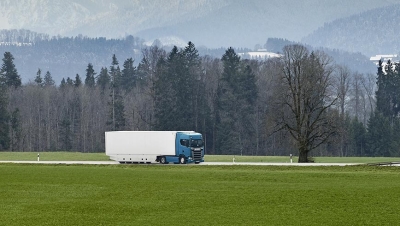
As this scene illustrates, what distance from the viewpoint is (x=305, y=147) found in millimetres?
86750

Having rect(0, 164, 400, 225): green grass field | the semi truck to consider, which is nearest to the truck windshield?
the semi truck

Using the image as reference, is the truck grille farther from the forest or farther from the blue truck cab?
the forest

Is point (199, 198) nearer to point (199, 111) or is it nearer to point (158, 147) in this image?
point (158, 147)

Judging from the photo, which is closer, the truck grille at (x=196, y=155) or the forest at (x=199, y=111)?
the truck grille at (x=196, y=155)

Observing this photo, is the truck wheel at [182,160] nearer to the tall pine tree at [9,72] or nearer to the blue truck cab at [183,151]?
the blue truck cab at [183,151]

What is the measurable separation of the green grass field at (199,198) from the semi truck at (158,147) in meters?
19.2

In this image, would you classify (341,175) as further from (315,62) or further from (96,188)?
(315,62)

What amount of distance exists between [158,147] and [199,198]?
40.6 metres

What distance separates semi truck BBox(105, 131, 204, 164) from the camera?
8062 cm

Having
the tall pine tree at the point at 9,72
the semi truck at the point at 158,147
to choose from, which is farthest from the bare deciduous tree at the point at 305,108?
the tall pine tree at the point at 9,72

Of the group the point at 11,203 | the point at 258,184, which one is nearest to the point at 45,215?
the point at 11,203

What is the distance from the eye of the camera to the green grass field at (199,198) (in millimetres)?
32188

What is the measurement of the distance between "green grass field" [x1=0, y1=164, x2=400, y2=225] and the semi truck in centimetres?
1923

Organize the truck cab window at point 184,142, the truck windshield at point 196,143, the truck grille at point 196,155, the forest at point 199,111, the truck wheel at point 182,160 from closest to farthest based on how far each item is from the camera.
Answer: the truck wheel at point 182,160, the truck cab window at point 184,142, the truck grille at point 196,155, the truck windshield at point 196,143, the forest at point 199,111
